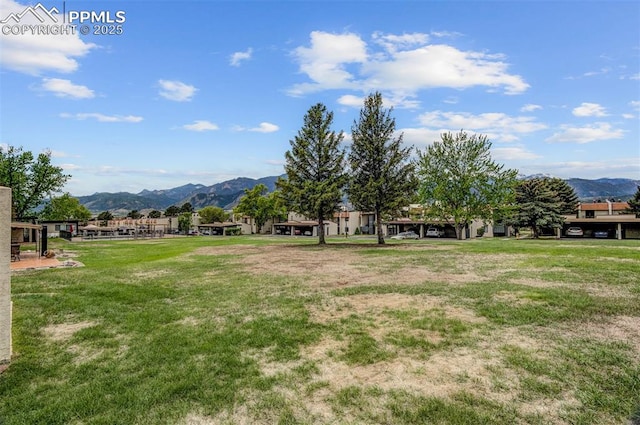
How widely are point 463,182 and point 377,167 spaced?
1420cm

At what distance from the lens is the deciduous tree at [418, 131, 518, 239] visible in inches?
1604

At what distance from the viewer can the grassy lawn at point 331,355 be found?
4.52 meters

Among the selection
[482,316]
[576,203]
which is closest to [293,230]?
[576,203]

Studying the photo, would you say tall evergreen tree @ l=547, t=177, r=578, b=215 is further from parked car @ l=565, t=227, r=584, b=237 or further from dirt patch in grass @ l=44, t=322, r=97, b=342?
dirt patch in grass @ l=44, t=322, r=97, b=342

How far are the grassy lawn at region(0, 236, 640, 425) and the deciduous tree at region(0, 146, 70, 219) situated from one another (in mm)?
42190

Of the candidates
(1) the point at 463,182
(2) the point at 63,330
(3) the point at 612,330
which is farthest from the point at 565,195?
(2) the point at 63,330

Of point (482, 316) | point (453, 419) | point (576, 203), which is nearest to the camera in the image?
point (453, 419)

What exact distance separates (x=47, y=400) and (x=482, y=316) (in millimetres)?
8486

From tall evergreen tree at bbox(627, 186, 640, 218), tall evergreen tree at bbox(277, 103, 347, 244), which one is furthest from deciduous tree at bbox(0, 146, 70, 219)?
tall evergreen tree at bbox(627, 186, 640, 218)

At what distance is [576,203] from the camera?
68500 millimetres

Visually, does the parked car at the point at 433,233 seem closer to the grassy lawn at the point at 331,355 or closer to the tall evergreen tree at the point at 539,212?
the tall evergreen tree at the point at 539,212

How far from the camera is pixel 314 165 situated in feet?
115

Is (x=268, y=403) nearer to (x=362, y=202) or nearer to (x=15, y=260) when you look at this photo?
(x=15, y=260)

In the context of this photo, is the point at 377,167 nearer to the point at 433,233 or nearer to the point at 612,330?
the point at 612,330
